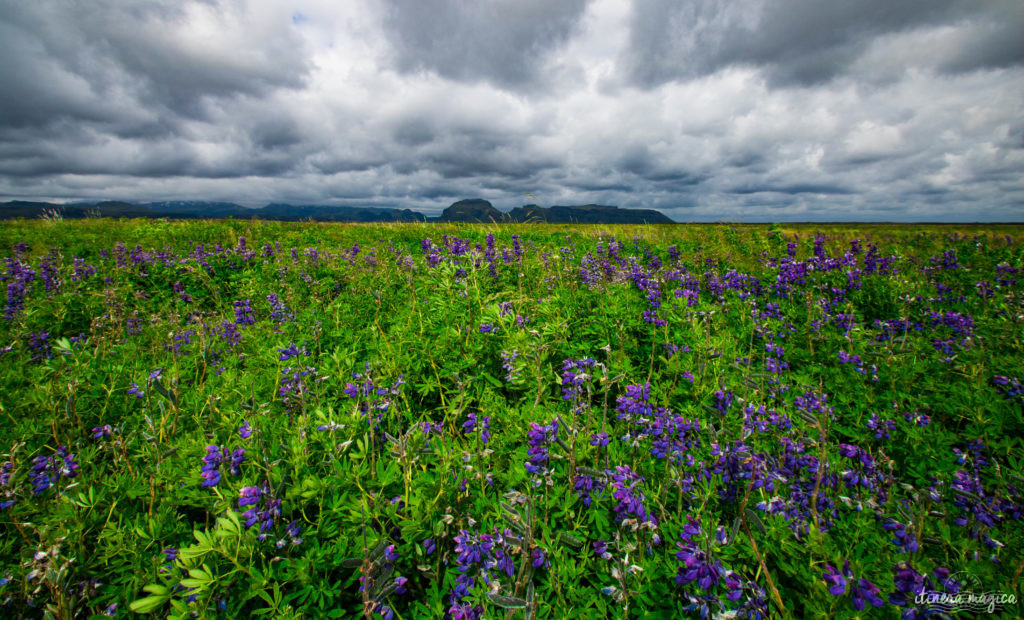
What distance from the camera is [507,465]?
249cm

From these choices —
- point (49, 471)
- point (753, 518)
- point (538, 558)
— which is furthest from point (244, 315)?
point (753, 518)

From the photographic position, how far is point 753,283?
611 centimetres

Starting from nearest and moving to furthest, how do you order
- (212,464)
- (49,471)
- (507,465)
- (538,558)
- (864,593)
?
1. (864,593)
2. (538,558)
3. (212,464)
4. (49,471)
5. (507,465)

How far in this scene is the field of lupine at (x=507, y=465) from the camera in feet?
5.32

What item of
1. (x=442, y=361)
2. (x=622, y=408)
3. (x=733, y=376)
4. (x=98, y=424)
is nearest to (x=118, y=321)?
(x=98, y=424)

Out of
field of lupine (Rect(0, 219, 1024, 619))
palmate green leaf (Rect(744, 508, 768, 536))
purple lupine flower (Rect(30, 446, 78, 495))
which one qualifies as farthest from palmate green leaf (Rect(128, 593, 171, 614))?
palmate green leaf (Rect(744, 508, 768, 536))

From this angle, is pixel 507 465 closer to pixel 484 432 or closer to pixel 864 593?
pixel 484 432

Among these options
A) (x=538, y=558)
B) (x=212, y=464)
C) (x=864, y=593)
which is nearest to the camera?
(x=864, y=593)

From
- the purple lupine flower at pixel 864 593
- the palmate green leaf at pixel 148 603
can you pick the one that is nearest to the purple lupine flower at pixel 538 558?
the purple lupine flower at pixel 864 593

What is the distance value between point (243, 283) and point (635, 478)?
264 inches

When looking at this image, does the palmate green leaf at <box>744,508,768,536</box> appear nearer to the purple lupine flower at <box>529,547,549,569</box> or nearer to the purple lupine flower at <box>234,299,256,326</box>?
the purple lupine flower at <box>529,547,549,569</box>

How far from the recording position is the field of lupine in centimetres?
162

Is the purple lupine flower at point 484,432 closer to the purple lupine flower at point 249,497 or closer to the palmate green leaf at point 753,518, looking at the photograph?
the purple lupine flower at point 249,497

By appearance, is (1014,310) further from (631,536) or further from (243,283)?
(243,283)
